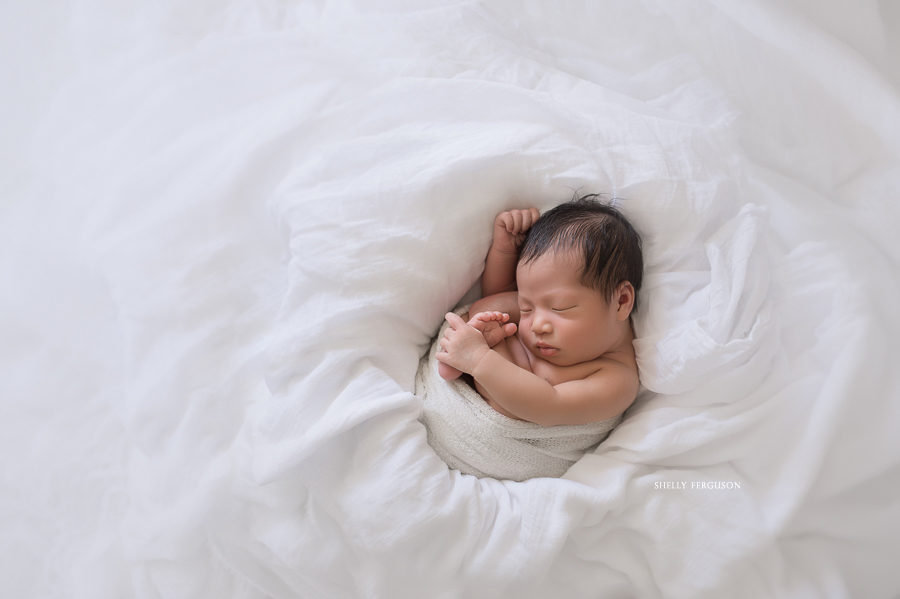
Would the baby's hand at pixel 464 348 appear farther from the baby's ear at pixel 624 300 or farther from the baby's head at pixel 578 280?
the baby's ear at pixel 624 300

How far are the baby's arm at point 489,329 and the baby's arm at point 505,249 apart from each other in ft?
0.37

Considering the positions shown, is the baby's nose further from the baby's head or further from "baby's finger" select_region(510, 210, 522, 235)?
"baby's finger" select_region(510, 210, 522, 235)

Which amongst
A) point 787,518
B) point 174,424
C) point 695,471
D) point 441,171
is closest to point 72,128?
point 174,424

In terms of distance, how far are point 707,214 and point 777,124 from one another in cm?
Answer: 25

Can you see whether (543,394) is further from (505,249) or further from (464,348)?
(505,249)

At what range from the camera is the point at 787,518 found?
0.90 m

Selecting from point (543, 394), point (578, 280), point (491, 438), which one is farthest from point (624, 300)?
point (491, 438)

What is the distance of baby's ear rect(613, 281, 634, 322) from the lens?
3.35 ft

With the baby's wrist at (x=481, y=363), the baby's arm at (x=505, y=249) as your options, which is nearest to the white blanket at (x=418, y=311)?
the baby's arm at (x=505, y=249)

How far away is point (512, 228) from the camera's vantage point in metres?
1.08

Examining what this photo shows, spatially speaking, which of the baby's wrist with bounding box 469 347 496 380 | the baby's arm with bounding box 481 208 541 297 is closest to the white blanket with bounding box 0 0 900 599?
the baby's arm with bounding box 481 208 541 297

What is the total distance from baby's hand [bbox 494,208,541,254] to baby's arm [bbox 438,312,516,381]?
0.14 m

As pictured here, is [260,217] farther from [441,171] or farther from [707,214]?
[707,214]

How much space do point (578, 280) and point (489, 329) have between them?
0.61 feet
